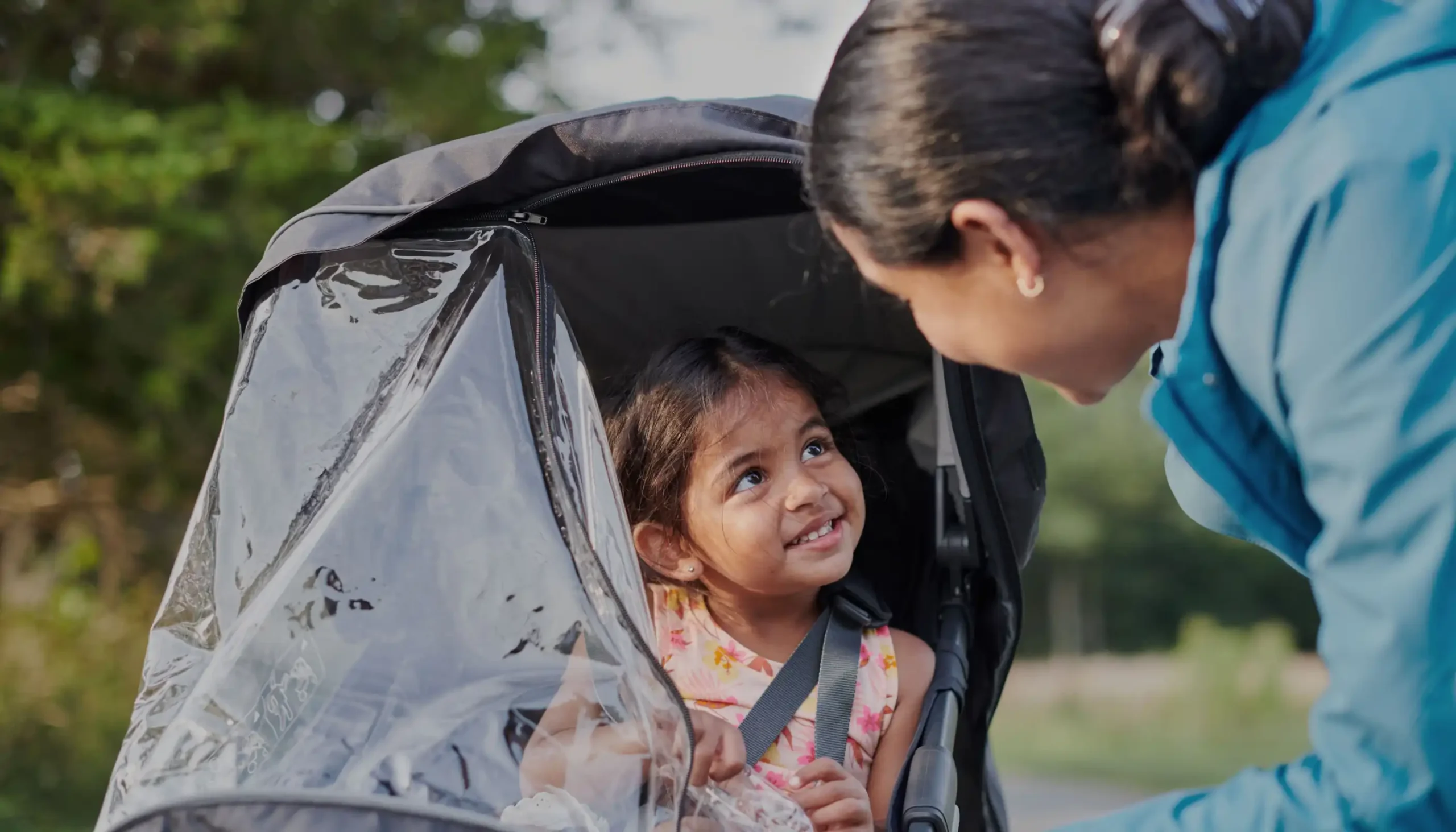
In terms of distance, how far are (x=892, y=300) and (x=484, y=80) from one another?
4.59 m

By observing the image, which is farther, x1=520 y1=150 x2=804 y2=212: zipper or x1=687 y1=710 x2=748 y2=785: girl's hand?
x1=520 y1=150 x2=804 y2=212: zipper

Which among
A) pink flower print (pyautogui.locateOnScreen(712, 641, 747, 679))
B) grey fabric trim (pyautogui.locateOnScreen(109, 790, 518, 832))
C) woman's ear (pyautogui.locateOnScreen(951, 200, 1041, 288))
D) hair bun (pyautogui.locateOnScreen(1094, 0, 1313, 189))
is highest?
hair bun (pyautogui.locateOnScreen(1094, 0, 1313, 189))

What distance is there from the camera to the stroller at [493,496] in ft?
4.53

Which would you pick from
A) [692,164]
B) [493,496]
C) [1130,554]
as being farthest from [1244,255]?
[1130,554]

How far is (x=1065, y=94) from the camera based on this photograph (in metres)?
1.23

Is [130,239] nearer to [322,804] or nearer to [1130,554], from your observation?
[322,804]

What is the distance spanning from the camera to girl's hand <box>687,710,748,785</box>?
1819mm

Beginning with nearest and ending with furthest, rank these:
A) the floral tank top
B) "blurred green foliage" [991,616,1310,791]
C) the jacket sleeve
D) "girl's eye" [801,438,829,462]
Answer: the jacket sleeve
the floral tank top
"girl's eye" [801,438,829,462]
"blurred green foliage" [991,616,1310,791]

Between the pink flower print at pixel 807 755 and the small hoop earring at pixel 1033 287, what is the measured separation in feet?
3.88

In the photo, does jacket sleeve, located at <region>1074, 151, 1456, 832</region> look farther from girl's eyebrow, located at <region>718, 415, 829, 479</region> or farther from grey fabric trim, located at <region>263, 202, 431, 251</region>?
girl's eyebrow, located at <region>718, 415, 829, 479</region>

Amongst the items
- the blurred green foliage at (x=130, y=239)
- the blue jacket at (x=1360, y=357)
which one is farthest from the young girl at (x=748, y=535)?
the blurred green foliage at (x=130, y=239)

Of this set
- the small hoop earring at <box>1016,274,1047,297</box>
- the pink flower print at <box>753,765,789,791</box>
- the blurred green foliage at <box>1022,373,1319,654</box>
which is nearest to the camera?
the small hoop earring at <box>1016,274,1047,297</box>

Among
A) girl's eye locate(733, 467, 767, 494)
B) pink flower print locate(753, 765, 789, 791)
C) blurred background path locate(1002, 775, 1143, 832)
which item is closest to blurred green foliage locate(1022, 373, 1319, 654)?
blurred background path locate(1002, 775, 1143, 832)

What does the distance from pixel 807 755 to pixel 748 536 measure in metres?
0.38
